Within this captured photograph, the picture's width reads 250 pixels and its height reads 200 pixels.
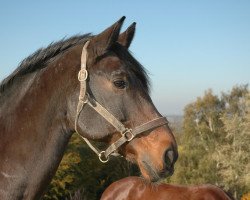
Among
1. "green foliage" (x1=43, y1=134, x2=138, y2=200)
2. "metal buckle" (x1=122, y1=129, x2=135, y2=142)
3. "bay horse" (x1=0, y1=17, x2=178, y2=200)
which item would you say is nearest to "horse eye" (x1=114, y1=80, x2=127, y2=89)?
"bay horse" (x1=0, y1=17, x2=178, y2=200)

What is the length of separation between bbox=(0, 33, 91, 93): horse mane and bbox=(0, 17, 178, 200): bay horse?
11 cm

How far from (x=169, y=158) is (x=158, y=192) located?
7241mm

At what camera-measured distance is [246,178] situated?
2720 cm

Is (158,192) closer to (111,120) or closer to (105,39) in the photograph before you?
(111,120)

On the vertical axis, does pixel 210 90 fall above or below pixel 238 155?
above

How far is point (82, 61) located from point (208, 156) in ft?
108

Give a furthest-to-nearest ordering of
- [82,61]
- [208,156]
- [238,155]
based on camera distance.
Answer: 1. [208,156]
2. [238,155]
3. [82,61]

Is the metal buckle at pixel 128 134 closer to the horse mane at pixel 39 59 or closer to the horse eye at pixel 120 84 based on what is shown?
the horse eye at pixel 120 84

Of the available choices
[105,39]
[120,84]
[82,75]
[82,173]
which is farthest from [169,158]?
[82,173]

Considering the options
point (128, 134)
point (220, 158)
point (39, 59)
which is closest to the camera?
point (128, 134)

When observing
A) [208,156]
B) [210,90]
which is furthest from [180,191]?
[210,90]

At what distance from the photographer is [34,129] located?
276cm

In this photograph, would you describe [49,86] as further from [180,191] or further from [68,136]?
[180,191]

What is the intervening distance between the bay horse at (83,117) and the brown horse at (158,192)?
18.3 feet
